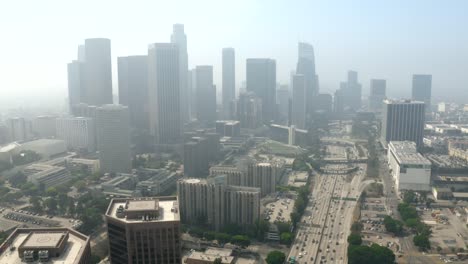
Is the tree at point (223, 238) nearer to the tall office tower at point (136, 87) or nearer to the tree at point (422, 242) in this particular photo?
the tree at point (422, 242)

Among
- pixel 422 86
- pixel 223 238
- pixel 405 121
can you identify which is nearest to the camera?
pixel 223 238

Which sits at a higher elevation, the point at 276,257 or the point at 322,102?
the point at 322,102

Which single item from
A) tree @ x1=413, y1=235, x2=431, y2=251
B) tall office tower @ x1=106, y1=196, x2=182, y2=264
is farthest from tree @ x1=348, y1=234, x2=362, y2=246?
tall office tower @ x1=106, y1=196, x2=182, y2=264

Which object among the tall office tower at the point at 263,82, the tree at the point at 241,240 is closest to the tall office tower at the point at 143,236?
the tree at the point at 241,240

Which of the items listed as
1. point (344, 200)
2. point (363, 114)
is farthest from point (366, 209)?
point (363, 114)

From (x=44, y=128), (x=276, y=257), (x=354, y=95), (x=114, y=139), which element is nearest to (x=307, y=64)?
(x=354, y=95)

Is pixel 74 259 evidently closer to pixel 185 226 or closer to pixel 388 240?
pixel 185 226

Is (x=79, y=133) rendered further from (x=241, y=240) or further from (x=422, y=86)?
(x=422, y=86)
